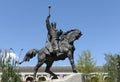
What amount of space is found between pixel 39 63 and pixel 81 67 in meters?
29.9

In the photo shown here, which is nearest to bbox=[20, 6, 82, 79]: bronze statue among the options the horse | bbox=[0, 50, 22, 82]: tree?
the horse

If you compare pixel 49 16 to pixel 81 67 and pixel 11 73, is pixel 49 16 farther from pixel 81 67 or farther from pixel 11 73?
pixel 81 67

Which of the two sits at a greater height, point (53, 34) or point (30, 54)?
point (53, 34)

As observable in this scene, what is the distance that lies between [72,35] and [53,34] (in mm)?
939

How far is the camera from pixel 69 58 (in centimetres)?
1831

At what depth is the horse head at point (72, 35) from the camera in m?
19.0

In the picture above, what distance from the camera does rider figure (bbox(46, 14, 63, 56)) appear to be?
18781 millimetres

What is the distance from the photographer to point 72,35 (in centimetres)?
1917

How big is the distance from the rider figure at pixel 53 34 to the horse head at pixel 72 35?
31 cm

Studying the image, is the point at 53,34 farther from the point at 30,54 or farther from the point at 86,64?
the point at 86,64

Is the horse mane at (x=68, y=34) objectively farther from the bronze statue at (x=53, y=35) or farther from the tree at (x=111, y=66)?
the tree at (x=111, y=66)

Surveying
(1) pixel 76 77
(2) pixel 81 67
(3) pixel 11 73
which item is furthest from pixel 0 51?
(1) pixel 76 77

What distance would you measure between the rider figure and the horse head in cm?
31

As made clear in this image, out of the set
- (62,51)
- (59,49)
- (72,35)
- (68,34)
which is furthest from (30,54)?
(72,35)
